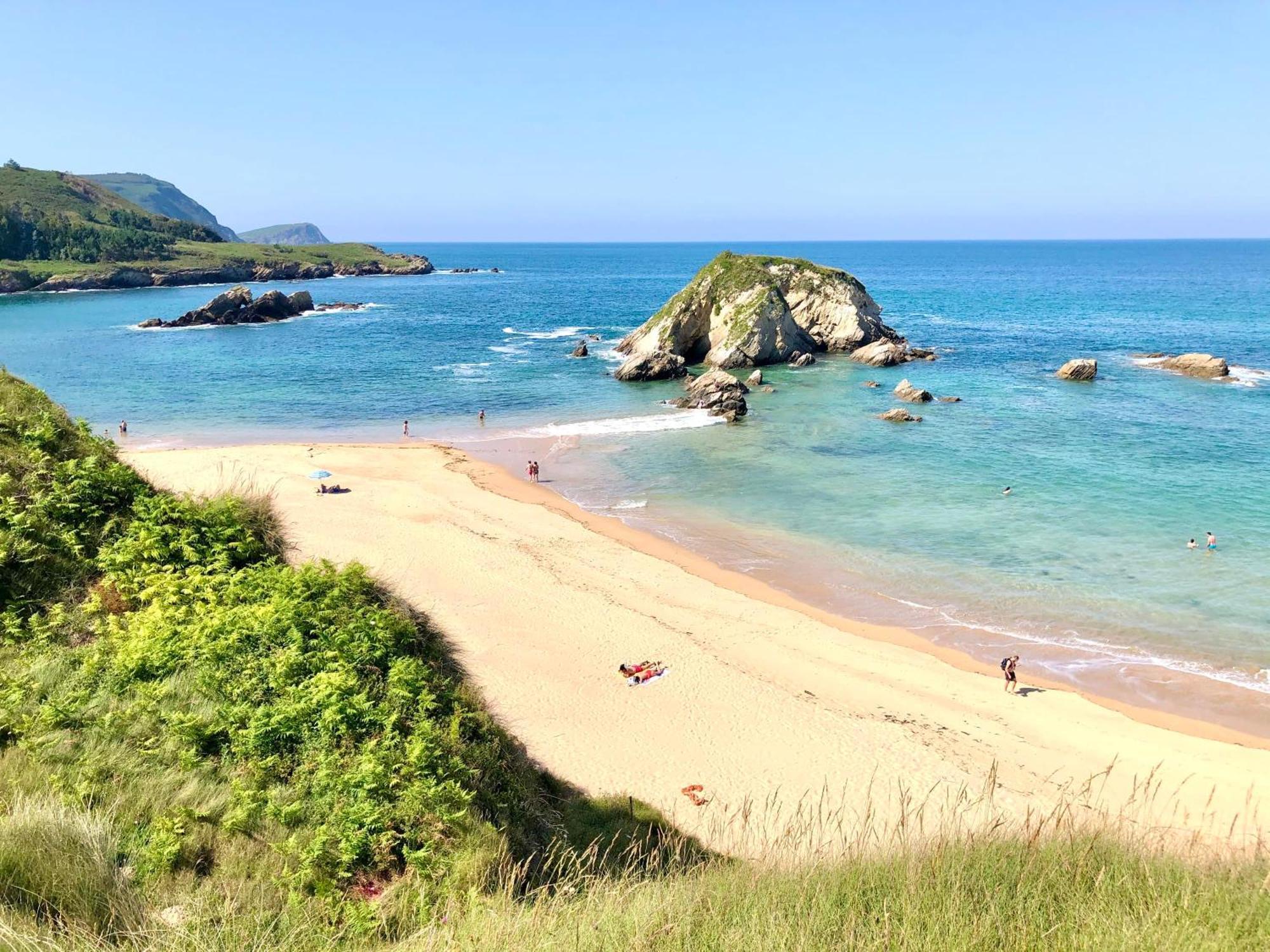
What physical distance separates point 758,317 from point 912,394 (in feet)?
53.0

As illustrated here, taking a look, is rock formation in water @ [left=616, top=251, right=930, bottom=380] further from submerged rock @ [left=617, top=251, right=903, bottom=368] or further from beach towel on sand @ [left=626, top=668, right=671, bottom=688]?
beach towel on sand @ [left=626, top=668, right=671, bottom=688]

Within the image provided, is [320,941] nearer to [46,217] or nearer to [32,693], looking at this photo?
[32,693]

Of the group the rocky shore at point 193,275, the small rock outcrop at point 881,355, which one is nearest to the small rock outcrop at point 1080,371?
the small rock outcrop at point 881,355

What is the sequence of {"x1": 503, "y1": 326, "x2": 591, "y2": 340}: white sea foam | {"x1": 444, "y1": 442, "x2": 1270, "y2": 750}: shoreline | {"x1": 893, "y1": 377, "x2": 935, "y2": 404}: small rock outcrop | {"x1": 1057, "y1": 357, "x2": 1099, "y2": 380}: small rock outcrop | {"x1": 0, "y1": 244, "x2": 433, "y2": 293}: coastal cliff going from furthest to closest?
{"x1": 0, "y1": 244, "x2": 433, "y2": 293}: coastal cliff < {"x1": 503, "y1": 326, "x2": 591, "y2": 340}: white sea foam < {"x1": 1057, "y1": 357, "x2": 1099, "y2": 380}: small rock outcrop < {"x1": 893, "y1": 377, "x2": 935, "y2": 404}: small rock outcrop < {"x1": 444, "y1": 442, "x2": 1270, "y2": 750}: shoreline

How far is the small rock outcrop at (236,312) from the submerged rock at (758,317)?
167 ft

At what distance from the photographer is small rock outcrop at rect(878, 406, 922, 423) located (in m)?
45.4

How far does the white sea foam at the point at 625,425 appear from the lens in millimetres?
44750

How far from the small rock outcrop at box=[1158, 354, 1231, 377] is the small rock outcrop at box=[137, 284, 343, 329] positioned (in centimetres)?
9328

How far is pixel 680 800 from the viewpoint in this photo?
47.4 feet

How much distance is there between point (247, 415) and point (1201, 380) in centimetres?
6609

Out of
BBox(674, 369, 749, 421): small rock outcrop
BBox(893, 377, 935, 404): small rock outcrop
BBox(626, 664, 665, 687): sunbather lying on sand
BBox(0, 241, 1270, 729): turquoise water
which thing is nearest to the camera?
BBox(626, 664, 665, 687): sunbather lying on sand

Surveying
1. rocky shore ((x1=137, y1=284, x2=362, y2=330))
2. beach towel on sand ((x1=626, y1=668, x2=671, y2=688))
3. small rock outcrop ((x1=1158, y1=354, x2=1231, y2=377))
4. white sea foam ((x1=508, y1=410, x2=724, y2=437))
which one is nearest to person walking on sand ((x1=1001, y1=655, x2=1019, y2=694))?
beach towel on sand ((x1=626, y1=668, x2=671, y2=688))

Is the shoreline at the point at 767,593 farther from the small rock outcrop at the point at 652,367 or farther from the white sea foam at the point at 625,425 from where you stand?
the small rock outcrop at the point at 652,367

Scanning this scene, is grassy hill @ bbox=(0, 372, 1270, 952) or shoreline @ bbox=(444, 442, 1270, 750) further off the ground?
grassy hill @ bbox=(0, 372, 1270, 952)
